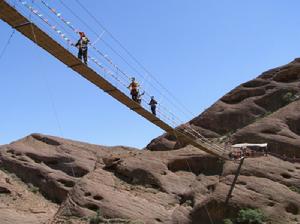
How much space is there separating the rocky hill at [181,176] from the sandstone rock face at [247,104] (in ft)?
0.33

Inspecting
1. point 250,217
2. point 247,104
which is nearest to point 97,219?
point 250,217

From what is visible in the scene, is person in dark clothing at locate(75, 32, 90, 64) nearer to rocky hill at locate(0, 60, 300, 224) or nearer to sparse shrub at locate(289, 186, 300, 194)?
rocky hill at locate(0, 60, 300, 224)

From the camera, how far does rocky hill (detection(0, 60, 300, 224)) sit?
3138cm

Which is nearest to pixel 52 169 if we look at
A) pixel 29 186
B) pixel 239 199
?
pixel 29 186

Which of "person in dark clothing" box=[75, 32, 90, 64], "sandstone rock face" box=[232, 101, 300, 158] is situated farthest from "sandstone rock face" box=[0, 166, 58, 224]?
"person in dark clothing" box=[75, 32, 90, 64]

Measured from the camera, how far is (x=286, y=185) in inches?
1265

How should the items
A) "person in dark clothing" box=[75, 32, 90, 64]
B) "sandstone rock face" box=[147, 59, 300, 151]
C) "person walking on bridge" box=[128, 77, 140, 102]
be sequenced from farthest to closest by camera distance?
"sandstone rock face" box=[147, 59, 300, 151]
"person walking on bridge" box=[128, 77, 140, 102]
"person in dark clothing" box=[75, 32, 90, 64]

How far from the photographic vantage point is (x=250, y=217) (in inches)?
1130

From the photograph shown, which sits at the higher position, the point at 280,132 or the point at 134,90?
the point at 280,132

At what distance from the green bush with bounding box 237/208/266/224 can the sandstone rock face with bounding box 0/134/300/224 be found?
575 mm

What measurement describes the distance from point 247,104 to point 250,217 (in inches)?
760

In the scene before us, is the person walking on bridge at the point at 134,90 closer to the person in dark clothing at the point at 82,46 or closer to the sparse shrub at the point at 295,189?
the person in dark clothing at the point at 82,46

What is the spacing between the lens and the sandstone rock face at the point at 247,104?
4497 cm

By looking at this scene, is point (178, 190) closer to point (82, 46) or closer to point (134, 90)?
point (134, 90)
